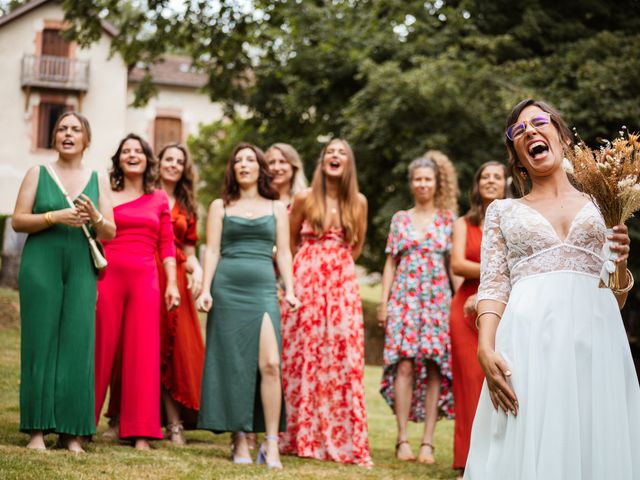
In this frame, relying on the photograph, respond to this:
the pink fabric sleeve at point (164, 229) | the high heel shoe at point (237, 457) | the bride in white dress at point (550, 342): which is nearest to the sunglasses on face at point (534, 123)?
the bride in white dress at point (550, 342)

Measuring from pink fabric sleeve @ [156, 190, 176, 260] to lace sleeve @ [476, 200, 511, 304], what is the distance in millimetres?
4164

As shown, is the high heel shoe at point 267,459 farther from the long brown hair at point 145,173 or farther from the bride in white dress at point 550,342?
the bride in white dress at point 550,342

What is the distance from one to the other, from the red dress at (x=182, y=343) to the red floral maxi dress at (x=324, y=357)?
879 mm

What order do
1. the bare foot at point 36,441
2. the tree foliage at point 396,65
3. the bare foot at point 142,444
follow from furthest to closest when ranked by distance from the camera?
the tree foliage at point 396,65, the bare foot at point 142,444, the bare foot at point 36,441

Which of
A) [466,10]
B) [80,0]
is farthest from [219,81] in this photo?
[466,10]

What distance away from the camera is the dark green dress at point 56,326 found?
6.42 meters

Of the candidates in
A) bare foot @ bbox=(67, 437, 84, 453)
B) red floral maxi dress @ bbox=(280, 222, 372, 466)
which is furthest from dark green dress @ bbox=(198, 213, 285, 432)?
bare foot @ bbox=(67, 437, 84, 453)

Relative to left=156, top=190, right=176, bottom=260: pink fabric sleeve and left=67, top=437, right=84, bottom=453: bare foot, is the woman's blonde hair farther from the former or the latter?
left=67, top=437, right=84, bottom=453: bare foot

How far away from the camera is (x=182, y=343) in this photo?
837 centimetres

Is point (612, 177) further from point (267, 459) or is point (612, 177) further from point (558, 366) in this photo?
point (267, 459)

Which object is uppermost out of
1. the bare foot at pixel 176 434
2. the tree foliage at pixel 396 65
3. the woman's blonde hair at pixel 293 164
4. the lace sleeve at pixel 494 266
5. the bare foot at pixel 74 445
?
the tree foliage at pixel 396 65

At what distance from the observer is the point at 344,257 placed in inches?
320

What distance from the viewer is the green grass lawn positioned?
569 cm

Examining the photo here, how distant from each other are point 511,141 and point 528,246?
1.92 feet
